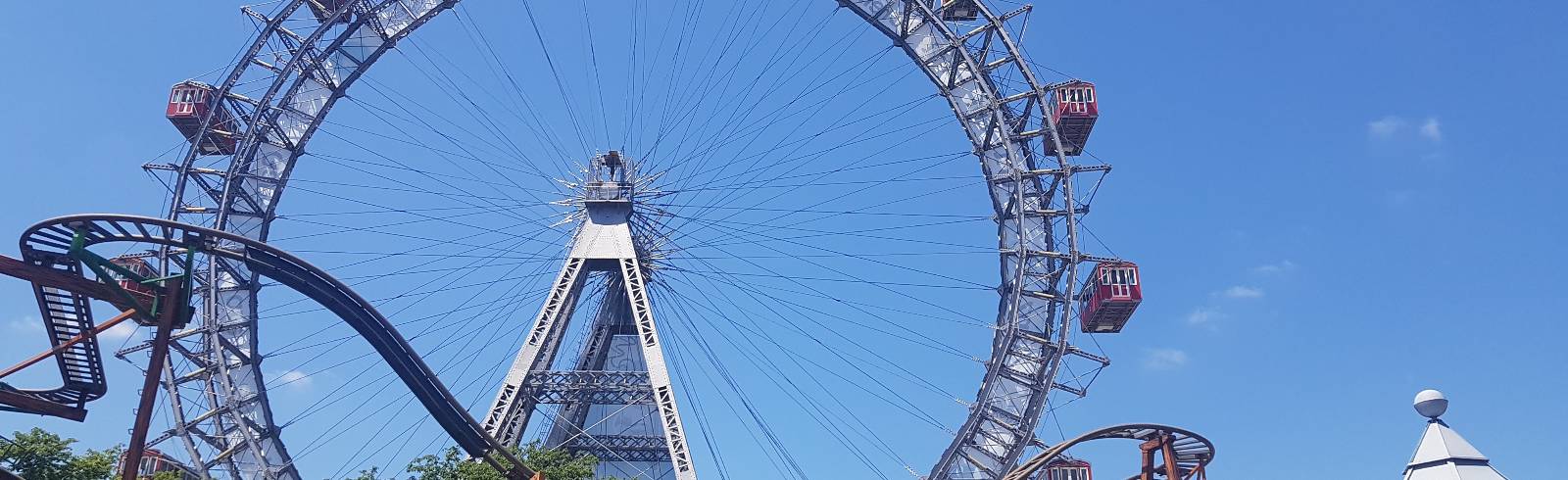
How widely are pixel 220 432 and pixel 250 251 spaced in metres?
10.5

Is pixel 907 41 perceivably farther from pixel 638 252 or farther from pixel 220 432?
pixel 220 432

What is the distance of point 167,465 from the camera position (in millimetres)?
36875

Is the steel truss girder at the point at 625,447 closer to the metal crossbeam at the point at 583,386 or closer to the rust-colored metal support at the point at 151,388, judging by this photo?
the metal crossbeam at the point at 583,386

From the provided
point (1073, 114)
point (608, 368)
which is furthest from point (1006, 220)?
point (608, 368)

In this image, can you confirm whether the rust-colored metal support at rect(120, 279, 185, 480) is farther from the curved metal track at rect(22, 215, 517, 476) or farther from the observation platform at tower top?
the observation platform at tower top

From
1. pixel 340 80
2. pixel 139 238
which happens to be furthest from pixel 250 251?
pixel 340 80

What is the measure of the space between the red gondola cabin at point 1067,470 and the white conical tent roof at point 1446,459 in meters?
14.8

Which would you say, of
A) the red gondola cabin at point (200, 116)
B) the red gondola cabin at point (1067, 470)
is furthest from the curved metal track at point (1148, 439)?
the red gondola cabin at point (200, 116)

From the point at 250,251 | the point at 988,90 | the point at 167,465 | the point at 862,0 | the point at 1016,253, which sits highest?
the point at 862,0

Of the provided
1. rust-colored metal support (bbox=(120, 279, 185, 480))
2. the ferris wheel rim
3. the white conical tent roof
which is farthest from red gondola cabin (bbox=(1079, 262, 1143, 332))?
rust-colored metal support (bbox=(120, 279, 185, 480))

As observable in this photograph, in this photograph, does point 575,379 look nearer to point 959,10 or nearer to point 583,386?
point 583,386

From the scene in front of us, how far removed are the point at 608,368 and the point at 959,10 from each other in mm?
18717

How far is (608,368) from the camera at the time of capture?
42656 millimetres

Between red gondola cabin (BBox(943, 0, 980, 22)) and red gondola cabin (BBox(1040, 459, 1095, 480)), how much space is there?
55.6 ft
